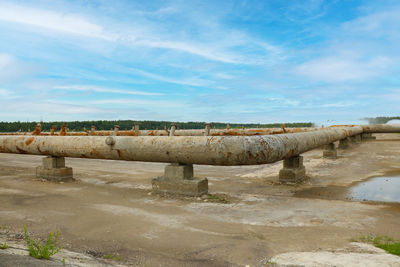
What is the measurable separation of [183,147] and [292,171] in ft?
10.6

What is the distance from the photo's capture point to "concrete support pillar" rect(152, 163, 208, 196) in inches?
214

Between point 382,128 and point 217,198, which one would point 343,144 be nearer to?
point 382,128

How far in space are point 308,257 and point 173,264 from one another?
4.28 feet

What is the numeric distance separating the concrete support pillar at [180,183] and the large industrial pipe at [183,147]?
0.21m

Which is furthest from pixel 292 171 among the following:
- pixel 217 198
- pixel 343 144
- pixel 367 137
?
pixel 367 137

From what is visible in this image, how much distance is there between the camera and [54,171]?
23.7 ft

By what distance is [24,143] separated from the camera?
7539 millimetres

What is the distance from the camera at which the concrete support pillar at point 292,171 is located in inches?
280

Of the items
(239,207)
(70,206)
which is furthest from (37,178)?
(239,207)

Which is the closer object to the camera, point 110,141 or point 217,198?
point 217,198

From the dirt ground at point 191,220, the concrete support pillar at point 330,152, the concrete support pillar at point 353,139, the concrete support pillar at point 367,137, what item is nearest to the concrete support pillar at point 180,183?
the dirt ground at point 191,220

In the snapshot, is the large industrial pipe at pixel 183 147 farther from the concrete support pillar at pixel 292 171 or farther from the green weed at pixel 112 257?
the green weed at pixel 112 257

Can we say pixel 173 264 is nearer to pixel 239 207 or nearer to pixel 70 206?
pixel 239 207

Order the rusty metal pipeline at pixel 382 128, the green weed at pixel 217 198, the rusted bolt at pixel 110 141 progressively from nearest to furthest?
1. the green weed at pixel 217 198
2. the rusted bolt at pixel 110 141
3. the rusty metal pipeline at pixel 382 128
